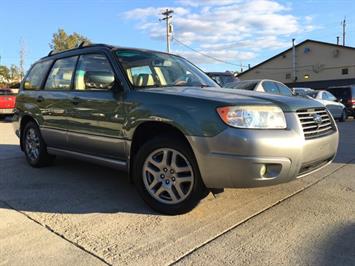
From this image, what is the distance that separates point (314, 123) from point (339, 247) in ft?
4.18

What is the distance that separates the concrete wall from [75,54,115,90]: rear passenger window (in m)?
39.8

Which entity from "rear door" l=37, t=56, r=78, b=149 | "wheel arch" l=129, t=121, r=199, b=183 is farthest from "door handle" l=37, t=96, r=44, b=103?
"wheel arch" l=129, t=121, r=199, b=183

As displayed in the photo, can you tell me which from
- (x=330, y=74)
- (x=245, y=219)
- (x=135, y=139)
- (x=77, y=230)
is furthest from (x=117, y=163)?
(x=330, y=74)

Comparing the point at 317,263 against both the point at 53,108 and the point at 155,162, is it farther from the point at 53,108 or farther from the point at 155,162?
the point at 53,108

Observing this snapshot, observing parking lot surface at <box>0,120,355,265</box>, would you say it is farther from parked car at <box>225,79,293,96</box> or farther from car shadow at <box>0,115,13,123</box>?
car shadow at <box>0,115,13,123</box>

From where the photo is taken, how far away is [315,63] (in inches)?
1710

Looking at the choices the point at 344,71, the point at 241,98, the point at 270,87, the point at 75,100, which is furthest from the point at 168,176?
the point at 344,71

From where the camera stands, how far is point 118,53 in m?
4.85

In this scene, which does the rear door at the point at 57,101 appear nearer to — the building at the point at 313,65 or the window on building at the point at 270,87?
the window on building at the point at 270,87

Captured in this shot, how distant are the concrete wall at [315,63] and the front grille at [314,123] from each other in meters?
39.5

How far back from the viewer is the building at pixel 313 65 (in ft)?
134

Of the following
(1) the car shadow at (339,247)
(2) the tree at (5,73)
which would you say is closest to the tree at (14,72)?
(2) the tree at (5,73)

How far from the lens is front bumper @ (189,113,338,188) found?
11.7 feet

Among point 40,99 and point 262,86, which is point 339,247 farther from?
point 262,86
